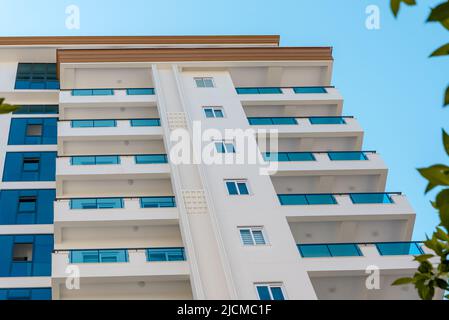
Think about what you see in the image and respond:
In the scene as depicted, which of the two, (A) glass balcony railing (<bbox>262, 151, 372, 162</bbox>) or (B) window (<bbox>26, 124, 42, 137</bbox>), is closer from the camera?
(A) glass balcony railing (<bbox>262, 151, 372, 162</bbox>)

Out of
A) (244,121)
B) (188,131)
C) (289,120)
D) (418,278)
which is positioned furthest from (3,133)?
(418,278)

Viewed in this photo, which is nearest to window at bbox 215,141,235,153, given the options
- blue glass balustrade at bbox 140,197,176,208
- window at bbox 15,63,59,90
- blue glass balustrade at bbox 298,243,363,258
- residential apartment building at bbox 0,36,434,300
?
residential apartment building at bbox 0,36,434,300

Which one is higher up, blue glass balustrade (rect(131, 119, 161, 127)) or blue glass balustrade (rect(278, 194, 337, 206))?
blue glass balustrade (rect(131, 119, 161, 127))

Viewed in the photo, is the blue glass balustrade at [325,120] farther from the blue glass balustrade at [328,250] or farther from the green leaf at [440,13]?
the green leaf at [440,13]

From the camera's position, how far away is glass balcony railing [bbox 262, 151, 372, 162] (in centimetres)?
2745

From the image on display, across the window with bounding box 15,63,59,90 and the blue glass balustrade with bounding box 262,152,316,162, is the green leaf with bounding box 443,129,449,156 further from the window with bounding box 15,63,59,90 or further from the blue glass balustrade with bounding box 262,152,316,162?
the window with bounding box 15,63,59,90

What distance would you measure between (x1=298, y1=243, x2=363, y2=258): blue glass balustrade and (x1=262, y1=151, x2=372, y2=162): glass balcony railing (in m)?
5.59

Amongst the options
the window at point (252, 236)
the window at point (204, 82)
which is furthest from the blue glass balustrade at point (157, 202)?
the window at point (204, 82)

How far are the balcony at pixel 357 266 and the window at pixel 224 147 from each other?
20.4ft

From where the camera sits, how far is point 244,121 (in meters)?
29.3

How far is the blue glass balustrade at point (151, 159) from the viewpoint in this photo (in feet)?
90.7
